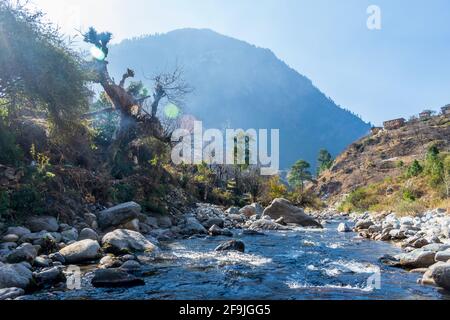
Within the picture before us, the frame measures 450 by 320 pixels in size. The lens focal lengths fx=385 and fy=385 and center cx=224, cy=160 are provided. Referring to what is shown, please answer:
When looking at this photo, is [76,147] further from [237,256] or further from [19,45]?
[237,256]

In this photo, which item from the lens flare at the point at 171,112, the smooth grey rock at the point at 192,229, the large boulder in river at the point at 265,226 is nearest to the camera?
the smooth grey rock at the point at 192,229

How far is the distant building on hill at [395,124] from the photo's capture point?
98500 mm

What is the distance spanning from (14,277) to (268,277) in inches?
173

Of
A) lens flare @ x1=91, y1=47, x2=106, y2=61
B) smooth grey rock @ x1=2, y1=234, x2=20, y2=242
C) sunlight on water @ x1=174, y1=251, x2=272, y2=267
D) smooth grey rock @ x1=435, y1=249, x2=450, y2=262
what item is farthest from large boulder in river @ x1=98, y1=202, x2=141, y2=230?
lens flare @ x1=91, y1=47, x2=106, y2=61

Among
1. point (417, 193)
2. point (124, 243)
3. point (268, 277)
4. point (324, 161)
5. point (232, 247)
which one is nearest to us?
point (268, 277)

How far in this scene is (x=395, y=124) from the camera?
98.9m

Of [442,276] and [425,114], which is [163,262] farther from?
[425,114]

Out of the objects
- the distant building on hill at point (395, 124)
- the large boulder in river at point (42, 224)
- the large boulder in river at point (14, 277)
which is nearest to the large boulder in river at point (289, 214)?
the large boulder in river at point (42, 224)

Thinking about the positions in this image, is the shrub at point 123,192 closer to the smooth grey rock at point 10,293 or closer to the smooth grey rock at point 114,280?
the smooth grey rock at point 114,280

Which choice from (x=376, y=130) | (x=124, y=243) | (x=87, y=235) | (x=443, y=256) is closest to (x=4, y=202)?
(x=87, y=235)

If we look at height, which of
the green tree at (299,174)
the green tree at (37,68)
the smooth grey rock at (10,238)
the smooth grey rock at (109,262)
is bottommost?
the smooth grey rock at (109,262)

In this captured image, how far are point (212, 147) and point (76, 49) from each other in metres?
33.2

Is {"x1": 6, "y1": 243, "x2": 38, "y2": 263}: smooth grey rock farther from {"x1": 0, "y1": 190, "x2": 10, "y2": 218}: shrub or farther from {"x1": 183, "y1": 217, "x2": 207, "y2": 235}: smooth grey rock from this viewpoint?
{"x1": 183, "y1": 217, "x2": 207, "y2": 235}: smooth grey rock

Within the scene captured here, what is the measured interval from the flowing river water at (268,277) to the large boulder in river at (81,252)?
4.41 ft
